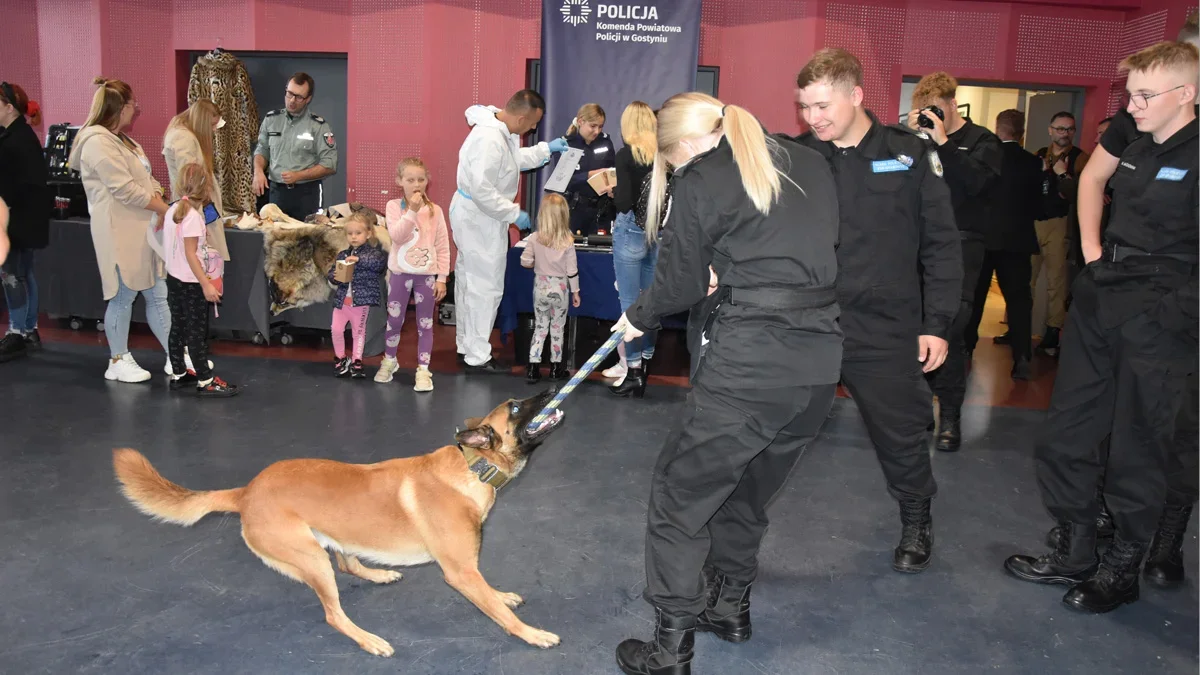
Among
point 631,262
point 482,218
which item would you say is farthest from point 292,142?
point 631,262

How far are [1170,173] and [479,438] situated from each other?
7.35ft

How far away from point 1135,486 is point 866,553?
946mm

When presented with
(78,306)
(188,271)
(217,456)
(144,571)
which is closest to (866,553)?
(144,571)

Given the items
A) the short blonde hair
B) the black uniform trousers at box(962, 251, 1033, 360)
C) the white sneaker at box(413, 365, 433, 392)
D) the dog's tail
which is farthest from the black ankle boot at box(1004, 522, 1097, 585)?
the white sneaker at box(413, 365, 433, 392)

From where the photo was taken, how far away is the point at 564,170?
20.5 ft

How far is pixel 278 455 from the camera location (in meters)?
4.34

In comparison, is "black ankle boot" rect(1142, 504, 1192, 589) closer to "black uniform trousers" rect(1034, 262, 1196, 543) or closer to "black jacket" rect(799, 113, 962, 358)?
"black uniform trousers" rect(1034, 262, 1196, 543)

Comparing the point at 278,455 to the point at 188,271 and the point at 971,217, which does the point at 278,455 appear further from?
the point at 971,217

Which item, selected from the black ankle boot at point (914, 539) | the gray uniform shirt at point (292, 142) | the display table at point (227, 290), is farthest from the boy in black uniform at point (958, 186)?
the gray uniform shirt at point (292, 142)

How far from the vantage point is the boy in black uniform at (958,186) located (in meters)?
4.40

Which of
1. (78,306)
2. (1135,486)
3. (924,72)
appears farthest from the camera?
(924,72)

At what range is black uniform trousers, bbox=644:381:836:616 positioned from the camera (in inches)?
91.9

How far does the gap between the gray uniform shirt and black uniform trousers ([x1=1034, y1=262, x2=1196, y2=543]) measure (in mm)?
5834

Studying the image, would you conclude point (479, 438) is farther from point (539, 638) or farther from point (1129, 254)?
point (1129, 254)
